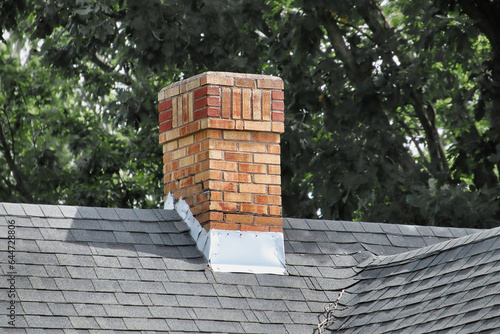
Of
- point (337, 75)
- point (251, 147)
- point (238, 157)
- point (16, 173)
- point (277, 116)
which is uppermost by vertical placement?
point (16, 173)

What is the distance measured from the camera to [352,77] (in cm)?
1394

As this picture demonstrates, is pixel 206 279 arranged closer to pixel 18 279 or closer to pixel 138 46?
pixel 18 279

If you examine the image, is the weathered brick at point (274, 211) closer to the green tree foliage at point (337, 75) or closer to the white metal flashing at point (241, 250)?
the white metal flashing at point (241, 250)

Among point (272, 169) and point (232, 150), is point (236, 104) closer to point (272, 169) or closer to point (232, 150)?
point (232, 150)

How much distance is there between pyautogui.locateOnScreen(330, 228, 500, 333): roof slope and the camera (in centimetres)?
581

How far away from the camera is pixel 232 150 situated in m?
7.22

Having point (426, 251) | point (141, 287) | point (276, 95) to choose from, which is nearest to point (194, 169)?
point (276, 95)

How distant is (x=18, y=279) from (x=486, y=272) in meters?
3.16

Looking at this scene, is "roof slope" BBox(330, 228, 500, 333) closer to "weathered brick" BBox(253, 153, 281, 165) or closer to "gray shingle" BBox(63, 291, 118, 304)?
"weathered brick" BBox(253, 153, 281, 165)

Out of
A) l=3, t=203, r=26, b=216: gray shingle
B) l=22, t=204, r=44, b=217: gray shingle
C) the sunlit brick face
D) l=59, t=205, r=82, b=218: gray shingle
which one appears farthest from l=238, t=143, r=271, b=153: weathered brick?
l=3, t=203, r=26, b=216: gray shingle

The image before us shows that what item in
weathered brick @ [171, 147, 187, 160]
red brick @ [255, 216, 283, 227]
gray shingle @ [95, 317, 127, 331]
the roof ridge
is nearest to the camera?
gray shingle @ [95, 317, 127, 331]

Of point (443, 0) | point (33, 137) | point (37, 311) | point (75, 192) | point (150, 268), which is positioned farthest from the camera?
point (33, 137)

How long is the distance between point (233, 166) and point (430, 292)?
1853mm

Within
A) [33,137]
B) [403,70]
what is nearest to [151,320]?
[403,70]
